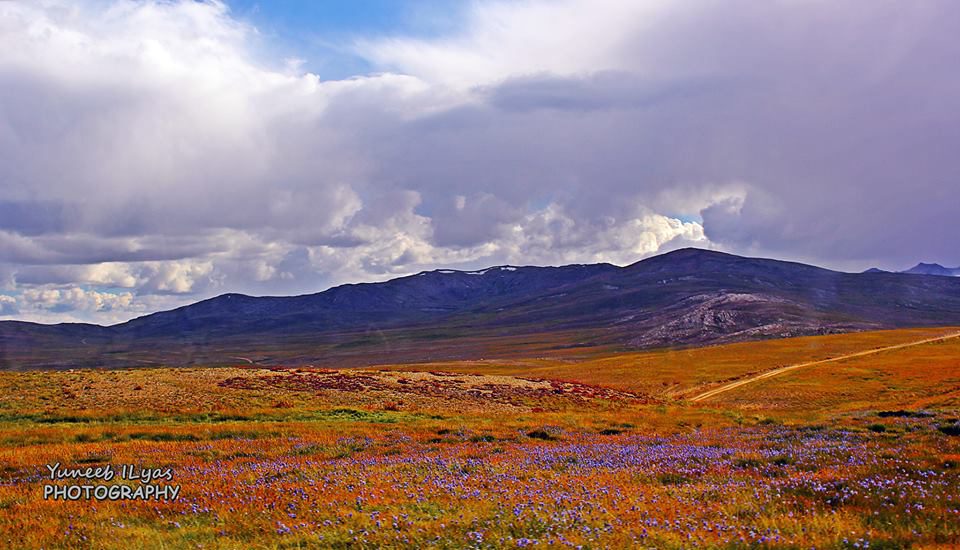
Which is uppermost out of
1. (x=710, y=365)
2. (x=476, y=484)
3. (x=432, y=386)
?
(x=476, y=484)

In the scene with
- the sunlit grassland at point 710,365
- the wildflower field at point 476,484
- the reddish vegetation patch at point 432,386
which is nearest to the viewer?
the wildflower field at point 476,484

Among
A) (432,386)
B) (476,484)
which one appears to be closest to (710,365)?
(432,386)

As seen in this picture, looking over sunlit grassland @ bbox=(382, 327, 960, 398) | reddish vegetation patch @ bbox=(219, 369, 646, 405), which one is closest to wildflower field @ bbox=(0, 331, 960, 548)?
reddish vegetation patch @ bbox=(219, 369, 646, 405)

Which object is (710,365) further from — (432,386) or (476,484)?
(476,484)

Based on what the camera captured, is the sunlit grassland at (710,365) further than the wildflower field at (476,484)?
Yes

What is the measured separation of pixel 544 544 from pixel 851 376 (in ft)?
264

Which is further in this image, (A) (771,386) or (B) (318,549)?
(A) (771,386)

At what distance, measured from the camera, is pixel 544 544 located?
7.66m

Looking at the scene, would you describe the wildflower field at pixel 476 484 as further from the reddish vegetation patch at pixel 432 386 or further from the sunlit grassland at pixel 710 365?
the sunlit grassland at pixel 710 365

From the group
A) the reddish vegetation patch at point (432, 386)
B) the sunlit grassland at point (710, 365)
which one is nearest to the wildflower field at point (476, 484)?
the reddish vegetation patch at point (432, 386)

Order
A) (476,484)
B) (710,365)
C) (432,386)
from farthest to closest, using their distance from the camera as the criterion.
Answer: (710,365), (432,386), (476,484)

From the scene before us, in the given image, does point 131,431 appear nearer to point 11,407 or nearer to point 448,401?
point 11,407

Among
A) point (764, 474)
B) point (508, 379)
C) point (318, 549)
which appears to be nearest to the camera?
point (318, 549)

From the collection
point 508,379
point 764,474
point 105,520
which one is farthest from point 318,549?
point 508,379
